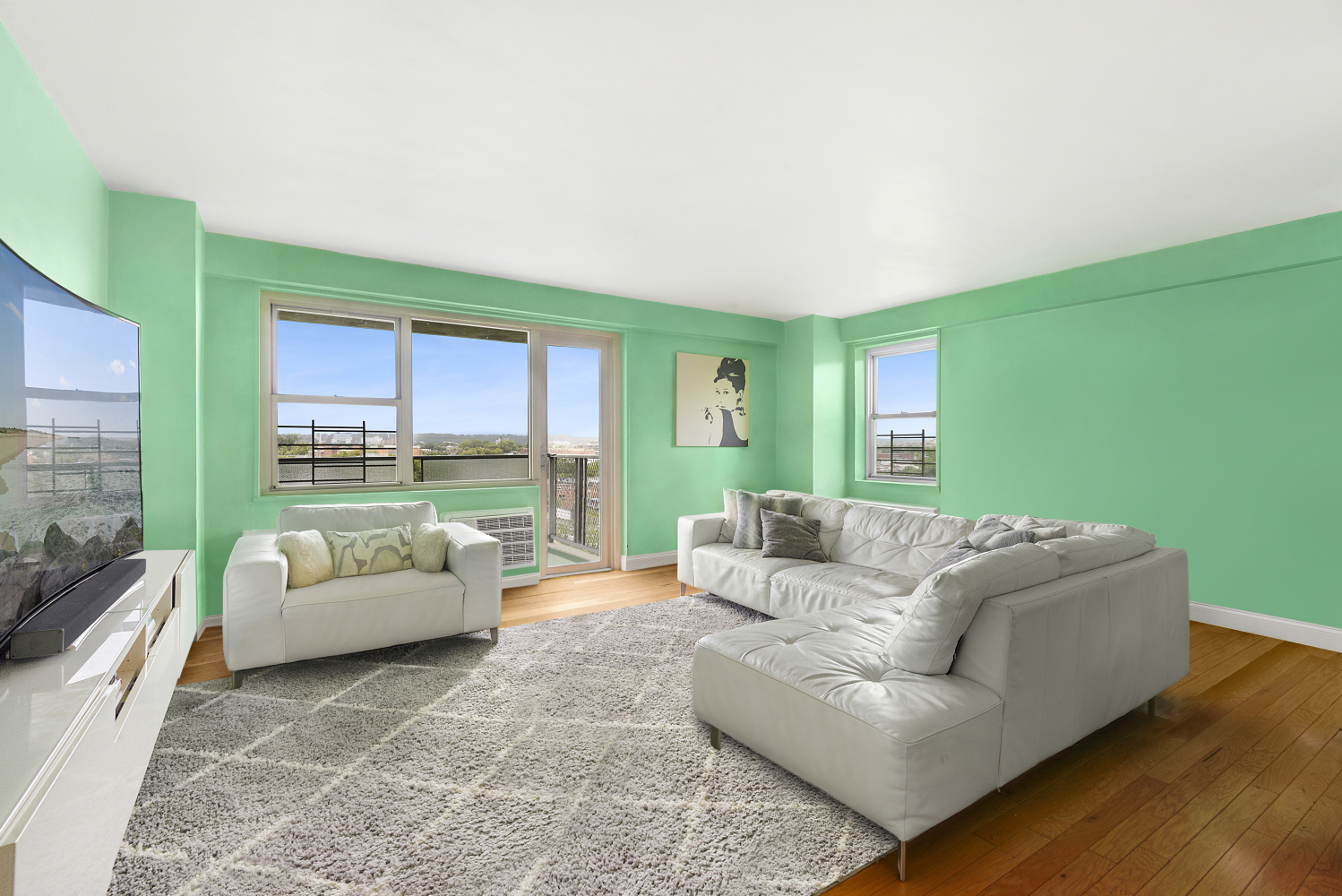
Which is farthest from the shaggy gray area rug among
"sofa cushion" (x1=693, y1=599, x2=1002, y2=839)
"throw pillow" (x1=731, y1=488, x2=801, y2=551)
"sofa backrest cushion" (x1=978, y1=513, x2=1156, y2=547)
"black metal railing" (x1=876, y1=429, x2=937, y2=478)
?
"black metal railing" (x1=876, y1=429, x2=937, y2=478)

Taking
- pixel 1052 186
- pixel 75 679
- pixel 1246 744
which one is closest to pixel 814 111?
pixel 1052 186

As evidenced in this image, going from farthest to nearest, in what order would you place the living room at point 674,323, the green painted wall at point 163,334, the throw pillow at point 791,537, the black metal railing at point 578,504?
1. the black metal railing at point 578,504
2. the throw pillow at point 791,537
3. the green painted wall at point 163,334
4. the living room at point 674,323

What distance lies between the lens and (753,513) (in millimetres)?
4172

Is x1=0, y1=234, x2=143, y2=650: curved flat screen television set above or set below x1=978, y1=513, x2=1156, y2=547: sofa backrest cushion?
above

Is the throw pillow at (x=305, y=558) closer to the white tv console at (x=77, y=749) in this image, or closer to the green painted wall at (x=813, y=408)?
the white tv console at (x=77, y=749)

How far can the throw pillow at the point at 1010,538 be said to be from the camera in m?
2.66

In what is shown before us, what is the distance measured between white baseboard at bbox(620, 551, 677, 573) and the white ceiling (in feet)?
9.00

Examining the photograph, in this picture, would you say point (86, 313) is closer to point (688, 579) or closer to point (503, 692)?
point (503, 692)

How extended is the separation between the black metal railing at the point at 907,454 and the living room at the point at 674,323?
17 cm

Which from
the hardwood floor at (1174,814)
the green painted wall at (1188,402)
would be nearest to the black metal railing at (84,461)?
the hardwood floor at (1174,814)

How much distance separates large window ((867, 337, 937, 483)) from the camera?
5.46m

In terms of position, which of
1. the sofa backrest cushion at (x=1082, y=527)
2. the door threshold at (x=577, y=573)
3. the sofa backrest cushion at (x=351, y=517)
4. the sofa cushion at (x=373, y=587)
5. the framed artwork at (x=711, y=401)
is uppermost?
the framed artwork at (x=711, y=401)

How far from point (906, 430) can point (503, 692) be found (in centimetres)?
436

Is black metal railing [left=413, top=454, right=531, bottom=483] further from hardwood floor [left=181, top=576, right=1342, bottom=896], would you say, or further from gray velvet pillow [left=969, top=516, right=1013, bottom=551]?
gray velvet pillow [left=969, top=516, right=1013, bottom=551]
